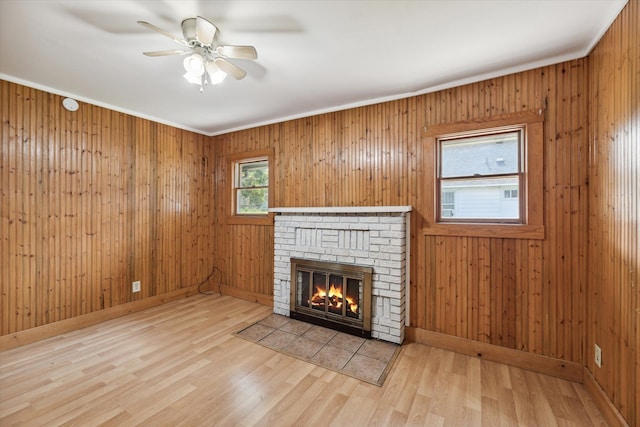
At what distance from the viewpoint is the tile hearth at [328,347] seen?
2.50 meters

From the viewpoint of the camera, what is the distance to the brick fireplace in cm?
297

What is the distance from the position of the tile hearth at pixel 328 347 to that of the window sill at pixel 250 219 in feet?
4.74

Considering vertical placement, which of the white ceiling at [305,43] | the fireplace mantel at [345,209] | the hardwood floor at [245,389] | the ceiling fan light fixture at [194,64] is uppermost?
the white ceiling at [305,43]

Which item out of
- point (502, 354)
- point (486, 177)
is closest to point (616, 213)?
point (486, 177)

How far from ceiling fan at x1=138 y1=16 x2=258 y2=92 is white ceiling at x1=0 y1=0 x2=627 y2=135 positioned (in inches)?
3.6

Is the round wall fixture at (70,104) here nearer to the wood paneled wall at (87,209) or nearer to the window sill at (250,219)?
the wood paneled wall at (87,209)

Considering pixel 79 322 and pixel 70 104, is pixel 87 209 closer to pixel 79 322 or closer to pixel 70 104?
pixel 70 104

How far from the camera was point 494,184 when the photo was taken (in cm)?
273

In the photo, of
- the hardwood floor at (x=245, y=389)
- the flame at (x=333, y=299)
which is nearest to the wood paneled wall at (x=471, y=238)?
the hardwood floor at (x=245, y=389)

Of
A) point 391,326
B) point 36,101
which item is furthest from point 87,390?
point 36,101

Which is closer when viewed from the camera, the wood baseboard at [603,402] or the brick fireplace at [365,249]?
the wood baseboard at [603,402]

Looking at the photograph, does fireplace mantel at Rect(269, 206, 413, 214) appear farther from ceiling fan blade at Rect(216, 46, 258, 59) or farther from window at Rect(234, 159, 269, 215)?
ceiling fan blade at Rect(216, 46, 258, 59)

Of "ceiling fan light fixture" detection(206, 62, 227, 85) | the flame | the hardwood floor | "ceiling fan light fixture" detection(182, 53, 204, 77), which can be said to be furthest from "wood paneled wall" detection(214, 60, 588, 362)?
"ceiling fan light fixture" detection(182, 53, 204, 77)

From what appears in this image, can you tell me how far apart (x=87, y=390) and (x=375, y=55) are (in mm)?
3607
